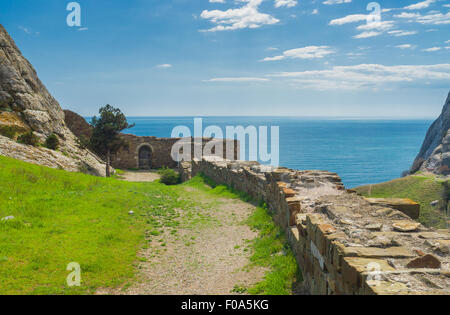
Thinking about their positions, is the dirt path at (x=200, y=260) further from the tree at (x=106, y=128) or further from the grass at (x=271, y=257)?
the tree at (x=106, y=128)

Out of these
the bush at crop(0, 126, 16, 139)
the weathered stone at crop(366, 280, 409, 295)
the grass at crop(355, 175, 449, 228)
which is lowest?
the grass at crop(355, 175, 449, 228)

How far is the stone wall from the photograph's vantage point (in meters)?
3.23

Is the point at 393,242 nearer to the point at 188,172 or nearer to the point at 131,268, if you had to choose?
the point at 131,268

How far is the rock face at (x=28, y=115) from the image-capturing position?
751 inches

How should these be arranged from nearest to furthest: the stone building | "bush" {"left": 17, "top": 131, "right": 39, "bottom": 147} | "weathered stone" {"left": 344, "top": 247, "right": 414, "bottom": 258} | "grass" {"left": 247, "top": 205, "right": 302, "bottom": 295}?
"weathered stone" {"left": 344, "top": 247, "right": 414, "bottom": 258}
"grass" {"left": 247, "top": 205, "right": 302, "bottom": 295}
"bush" {"left": 17, "top": 131, "right": 39, "bottom": 147}
the stone building

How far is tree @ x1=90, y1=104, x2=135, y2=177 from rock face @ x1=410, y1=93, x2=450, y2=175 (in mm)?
42480

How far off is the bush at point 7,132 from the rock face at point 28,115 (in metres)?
0.46

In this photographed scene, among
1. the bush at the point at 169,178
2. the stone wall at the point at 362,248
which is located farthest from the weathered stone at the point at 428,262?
the bush at the point at 169,178

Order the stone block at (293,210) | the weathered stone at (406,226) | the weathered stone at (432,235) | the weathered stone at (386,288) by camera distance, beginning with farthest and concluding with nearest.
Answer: the stone block at (293,210) → the weathered stone at (406,226) → the weathered stone at (432,235) → the weathered stone at (386,288)

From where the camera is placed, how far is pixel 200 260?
7840mm

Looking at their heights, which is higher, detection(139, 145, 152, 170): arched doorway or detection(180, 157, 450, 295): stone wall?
detection(180, 157, 450, 295): stone wall

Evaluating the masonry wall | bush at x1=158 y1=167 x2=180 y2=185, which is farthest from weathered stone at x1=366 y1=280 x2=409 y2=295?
the masonry wall

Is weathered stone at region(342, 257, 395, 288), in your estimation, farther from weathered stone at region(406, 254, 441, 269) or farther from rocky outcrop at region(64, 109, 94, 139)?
rocky outcrop at region(64, 109, 94, 139)
